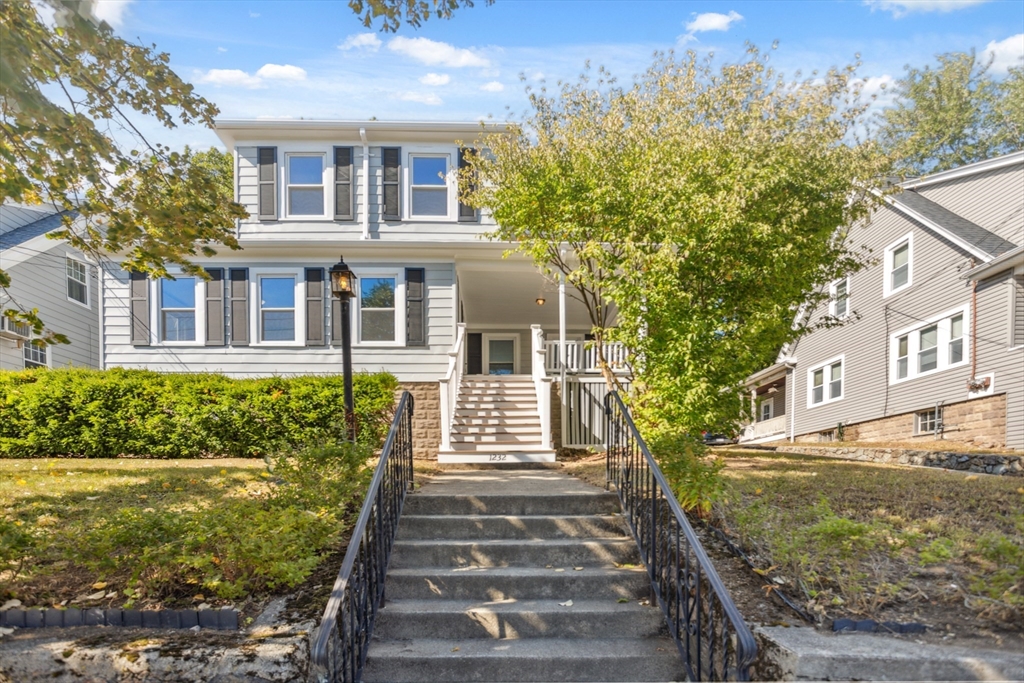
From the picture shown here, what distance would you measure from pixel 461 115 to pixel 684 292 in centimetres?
662

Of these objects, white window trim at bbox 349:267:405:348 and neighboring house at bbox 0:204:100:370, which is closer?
white window trim at bbox 349:267:405:348

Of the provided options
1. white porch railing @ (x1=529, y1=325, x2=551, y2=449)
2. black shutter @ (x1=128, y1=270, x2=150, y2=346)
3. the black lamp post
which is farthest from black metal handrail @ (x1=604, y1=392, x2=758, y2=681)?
black shutter @ (x1=128, y1=270, x2=150, y2=346)

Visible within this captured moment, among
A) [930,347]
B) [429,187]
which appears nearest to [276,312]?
[429,187]

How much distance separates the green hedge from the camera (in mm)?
10422

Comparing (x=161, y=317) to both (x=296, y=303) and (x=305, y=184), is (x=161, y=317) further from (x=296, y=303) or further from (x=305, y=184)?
(x=305, y=184)

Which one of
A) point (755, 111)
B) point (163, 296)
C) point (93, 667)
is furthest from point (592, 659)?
point (163, 296)

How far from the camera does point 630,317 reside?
830cm

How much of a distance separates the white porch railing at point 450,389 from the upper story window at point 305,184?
3.56 metres

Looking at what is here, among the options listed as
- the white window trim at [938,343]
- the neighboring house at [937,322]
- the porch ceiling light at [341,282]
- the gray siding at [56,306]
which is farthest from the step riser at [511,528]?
the gray siding at [56,306]

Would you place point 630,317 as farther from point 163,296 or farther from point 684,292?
point 163,296

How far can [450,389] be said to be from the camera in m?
11.1

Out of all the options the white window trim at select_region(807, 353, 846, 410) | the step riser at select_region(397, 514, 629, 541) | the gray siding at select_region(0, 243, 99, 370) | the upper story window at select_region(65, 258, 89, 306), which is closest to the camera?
the step riser at select_region(397, 514, 629, 541)

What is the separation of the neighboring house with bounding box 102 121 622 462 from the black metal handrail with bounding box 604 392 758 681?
639 cm

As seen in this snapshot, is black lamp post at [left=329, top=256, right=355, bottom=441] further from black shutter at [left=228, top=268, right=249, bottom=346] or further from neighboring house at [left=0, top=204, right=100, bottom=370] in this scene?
neighboring house at [left=0, top=204, right=100, bottom=370]
